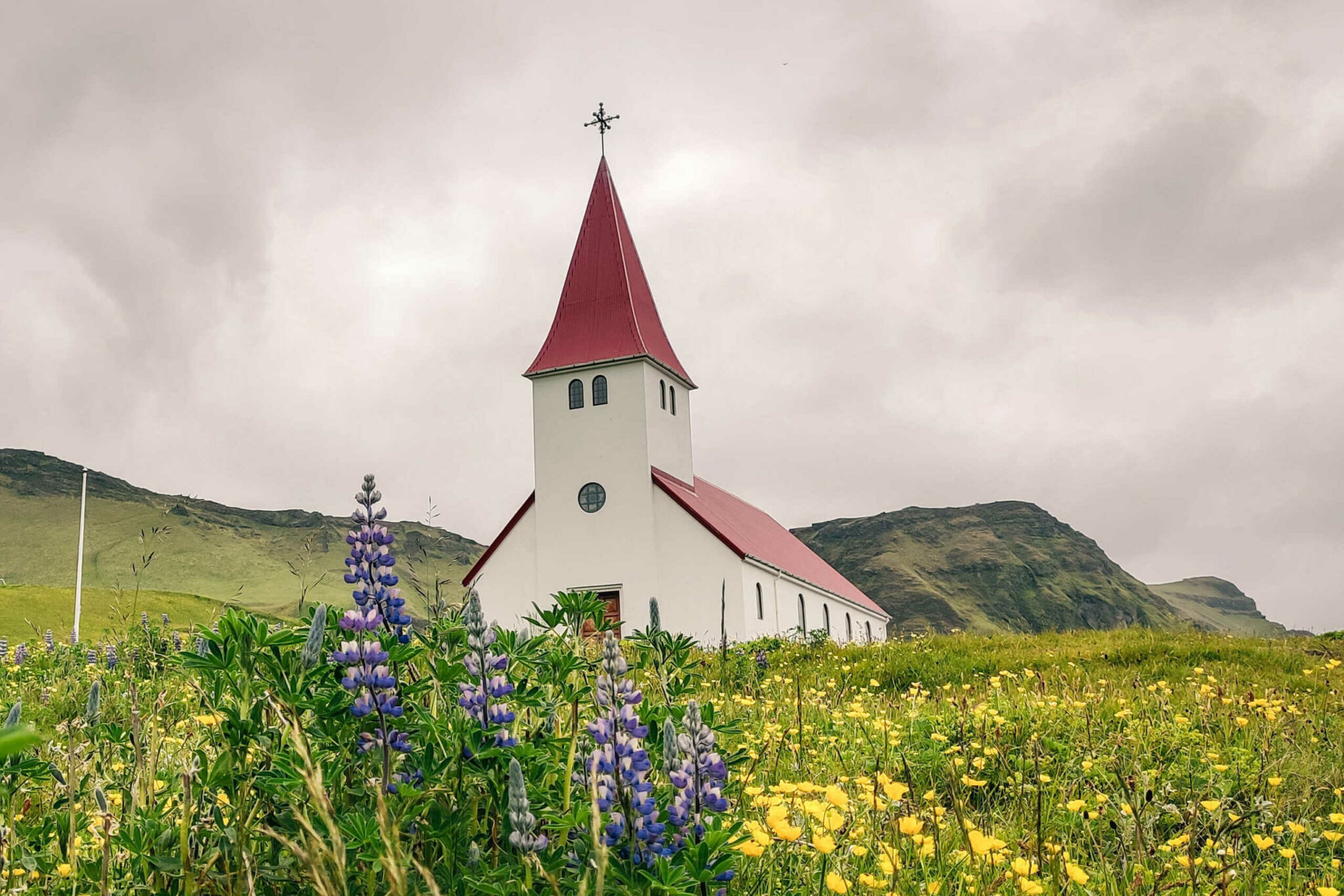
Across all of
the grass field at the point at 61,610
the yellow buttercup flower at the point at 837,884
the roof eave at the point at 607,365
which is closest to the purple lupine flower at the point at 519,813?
the yellow buttercup flower at the point at 837,884

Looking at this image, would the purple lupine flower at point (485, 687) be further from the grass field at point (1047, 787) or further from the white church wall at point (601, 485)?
the white church wall at point (601, 485)

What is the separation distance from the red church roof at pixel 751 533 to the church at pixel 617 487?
0.49 feet

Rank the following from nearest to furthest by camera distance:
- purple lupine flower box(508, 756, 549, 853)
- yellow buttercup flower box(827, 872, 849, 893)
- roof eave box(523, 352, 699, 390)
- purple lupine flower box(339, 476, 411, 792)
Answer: purple lupine flower box(508, 756, 549, 853) < purple lupine flower box(339, 476, 411, 792) < yellow buttercup flower box(827, 872, 849, 893) < roof eave box(523, 352, 699, 390)

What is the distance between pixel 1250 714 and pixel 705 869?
5.83m

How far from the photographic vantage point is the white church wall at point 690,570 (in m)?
32.0

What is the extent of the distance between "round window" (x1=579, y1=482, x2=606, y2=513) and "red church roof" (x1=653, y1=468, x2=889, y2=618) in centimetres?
203

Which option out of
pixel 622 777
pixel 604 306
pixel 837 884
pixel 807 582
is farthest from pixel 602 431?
Result: pixel 622 777

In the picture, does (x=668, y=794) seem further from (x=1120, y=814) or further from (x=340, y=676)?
(x=1120, y=814)

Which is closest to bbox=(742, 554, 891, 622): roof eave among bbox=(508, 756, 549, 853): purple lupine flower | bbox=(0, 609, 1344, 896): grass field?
bbox=(0, 609, 1344, 896): grass field

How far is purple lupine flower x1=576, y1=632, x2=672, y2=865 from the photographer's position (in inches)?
86.5

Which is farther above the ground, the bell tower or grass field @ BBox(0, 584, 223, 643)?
the bell tower

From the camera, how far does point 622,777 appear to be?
2.21 meters

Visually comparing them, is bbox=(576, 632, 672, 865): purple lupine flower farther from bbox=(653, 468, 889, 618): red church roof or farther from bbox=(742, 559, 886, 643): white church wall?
bbox=(653, 468, 889, 618): red church roof

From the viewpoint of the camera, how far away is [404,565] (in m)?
3.48
